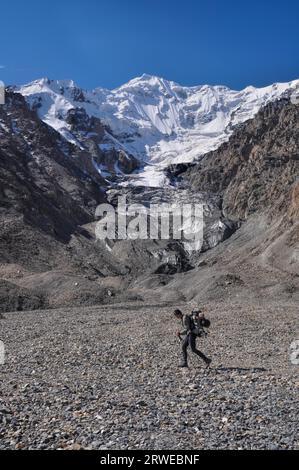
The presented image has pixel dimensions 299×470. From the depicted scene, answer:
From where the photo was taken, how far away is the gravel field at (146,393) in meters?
8.81

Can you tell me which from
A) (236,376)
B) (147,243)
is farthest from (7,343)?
(147,243)

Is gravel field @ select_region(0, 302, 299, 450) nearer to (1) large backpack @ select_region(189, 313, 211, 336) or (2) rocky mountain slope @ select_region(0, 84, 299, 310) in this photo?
(1) large backpack @ select_region(189, 313, 211, 336)

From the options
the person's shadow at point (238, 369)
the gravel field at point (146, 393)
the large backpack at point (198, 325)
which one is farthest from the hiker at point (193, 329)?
the gravel field at point (146, 393)

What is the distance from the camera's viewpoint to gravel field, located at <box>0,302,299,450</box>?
8812 millimetres

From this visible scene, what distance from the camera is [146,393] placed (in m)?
12.0

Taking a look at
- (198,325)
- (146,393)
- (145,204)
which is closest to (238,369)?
(198,325)

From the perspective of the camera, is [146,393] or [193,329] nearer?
Result: [146,393]

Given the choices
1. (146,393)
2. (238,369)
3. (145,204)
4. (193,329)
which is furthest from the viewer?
(145,204)

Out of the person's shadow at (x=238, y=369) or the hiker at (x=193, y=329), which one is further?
the person's shadow at (x=238, y=369)

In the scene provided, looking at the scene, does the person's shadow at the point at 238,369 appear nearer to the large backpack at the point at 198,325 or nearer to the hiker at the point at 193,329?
the hiker at the point at 193,329

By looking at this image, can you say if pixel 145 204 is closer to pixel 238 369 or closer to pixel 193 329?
pixel 238 369

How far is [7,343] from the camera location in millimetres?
22641

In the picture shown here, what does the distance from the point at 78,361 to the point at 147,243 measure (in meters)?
71.8
